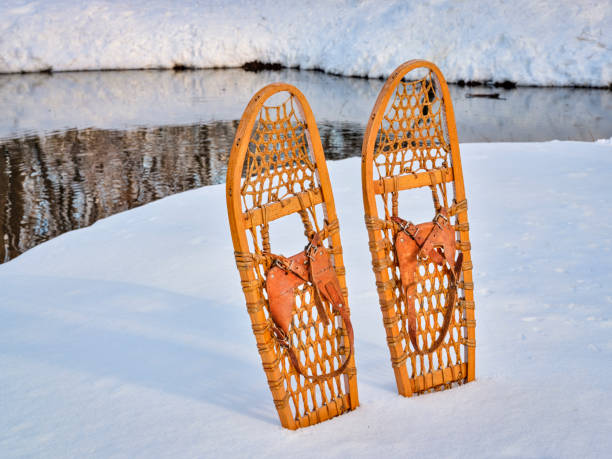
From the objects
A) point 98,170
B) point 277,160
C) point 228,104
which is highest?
point 228,104

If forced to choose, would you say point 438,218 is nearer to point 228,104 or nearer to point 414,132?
point 414,132

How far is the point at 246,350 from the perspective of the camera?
8.79 ft

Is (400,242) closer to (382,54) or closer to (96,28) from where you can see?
(382,54)

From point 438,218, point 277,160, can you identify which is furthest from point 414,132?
point 277,160

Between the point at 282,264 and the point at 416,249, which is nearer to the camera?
the point at 282,264

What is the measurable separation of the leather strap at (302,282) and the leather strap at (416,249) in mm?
225

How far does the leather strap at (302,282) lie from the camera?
1.92 meters

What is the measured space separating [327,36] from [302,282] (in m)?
15.4

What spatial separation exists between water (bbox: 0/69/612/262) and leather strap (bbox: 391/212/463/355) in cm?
403

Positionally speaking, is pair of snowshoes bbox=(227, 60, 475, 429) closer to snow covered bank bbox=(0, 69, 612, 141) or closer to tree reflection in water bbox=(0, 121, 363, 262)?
tree reflection in water bbox=(0, 121, 363, 262)

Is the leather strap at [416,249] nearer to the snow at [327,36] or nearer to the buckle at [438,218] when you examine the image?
the buckle at [438,218]

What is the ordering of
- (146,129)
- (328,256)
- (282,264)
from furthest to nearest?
(146,129), (328,256), (282,264)

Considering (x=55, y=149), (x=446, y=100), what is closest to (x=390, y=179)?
(x=446, y=100)

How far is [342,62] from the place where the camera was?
50.9 feet
